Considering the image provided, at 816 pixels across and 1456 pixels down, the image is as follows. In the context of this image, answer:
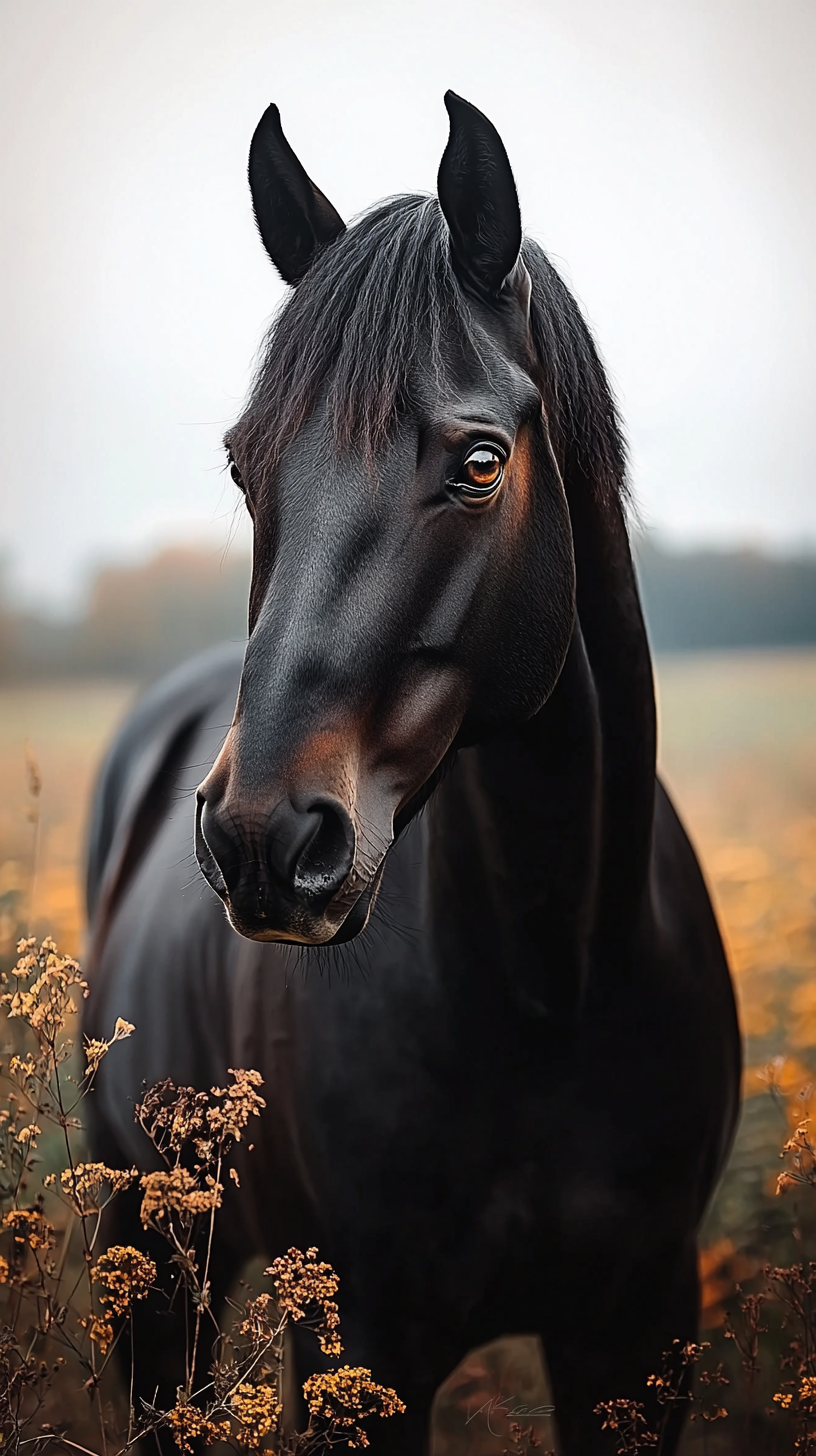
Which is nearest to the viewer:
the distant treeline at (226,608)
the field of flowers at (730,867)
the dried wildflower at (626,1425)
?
the dried wildflower at (626,1425)

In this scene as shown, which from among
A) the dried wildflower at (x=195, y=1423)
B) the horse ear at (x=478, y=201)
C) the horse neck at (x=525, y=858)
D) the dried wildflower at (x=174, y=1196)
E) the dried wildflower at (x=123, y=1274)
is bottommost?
the dried wildflower at (x=195, y=1423)

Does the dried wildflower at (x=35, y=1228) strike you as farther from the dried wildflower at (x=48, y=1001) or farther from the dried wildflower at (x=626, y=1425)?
the dried wildflower at (x=626, y=1425)

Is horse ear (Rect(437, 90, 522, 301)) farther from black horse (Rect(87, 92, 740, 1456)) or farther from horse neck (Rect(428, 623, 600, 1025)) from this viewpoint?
horse neck (Rect(428, 623, 600, 1025))

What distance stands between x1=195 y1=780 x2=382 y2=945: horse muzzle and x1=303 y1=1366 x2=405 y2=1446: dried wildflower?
2.44 feet

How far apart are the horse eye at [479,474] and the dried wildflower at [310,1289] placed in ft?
3.46

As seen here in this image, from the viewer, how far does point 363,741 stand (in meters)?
1.21

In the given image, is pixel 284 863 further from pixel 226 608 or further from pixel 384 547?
pixel 226 608

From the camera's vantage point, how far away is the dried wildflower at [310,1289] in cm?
151

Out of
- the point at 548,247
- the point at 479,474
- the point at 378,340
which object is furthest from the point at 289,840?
the point at 548,247

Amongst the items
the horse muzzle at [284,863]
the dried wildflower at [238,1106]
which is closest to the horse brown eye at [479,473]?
the horse muzzle at [284,863]

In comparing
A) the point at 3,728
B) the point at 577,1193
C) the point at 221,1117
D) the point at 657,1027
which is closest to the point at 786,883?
the point at 657,1027

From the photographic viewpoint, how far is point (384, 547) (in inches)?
48.7

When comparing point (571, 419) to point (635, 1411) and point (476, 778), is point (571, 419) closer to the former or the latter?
point (476, 778)

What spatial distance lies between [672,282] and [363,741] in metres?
1.73
